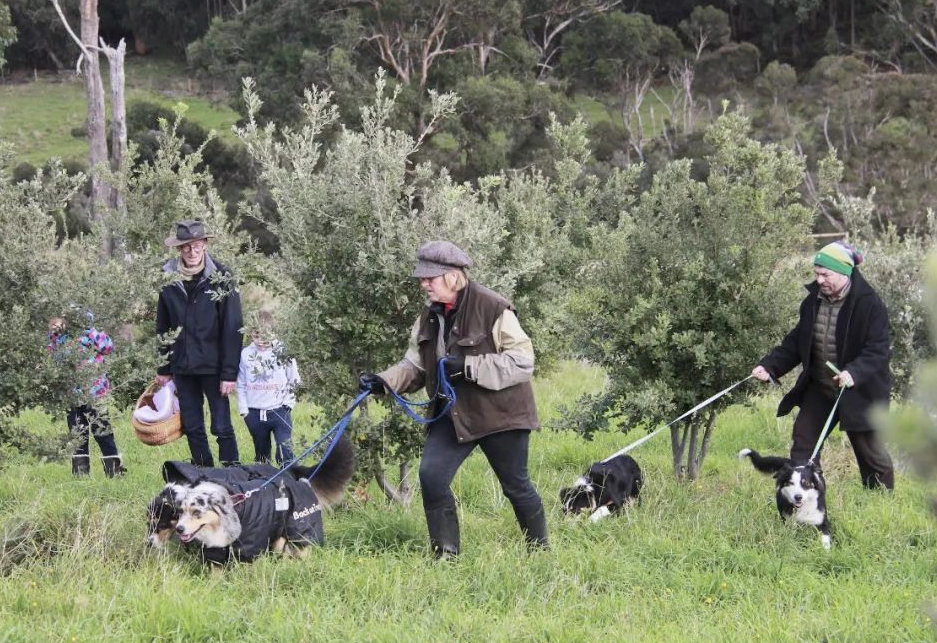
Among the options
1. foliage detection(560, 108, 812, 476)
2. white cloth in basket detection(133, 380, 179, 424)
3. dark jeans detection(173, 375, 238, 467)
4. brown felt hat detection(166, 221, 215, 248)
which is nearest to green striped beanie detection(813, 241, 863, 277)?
foliage detection(560, 108, 812, 476)

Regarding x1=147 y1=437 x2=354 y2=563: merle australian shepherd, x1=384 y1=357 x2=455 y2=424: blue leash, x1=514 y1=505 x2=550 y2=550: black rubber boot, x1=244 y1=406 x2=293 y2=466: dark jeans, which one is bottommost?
x1=244 y1=406 x2=293 y2=466: dark jeans

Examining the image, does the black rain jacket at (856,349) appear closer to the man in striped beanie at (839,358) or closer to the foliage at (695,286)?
the man in striped beanie at (839,358)

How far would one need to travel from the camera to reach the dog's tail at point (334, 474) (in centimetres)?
681

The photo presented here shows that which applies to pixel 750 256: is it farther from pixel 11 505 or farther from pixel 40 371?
pixel 11 505

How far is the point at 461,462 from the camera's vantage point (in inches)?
245

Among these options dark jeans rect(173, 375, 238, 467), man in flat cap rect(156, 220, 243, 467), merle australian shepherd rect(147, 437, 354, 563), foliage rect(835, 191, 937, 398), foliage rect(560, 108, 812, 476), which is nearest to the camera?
merle australian shepherd rect(147, 437, 354, 563)

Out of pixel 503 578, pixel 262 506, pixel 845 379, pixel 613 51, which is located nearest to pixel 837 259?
pixel 845 379

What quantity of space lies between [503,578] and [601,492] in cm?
160

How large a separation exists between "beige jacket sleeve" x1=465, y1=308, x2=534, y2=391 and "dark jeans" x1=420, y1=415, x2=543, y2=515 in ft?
1.23

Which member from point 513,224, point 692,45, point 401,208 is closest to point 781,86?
point 692,45

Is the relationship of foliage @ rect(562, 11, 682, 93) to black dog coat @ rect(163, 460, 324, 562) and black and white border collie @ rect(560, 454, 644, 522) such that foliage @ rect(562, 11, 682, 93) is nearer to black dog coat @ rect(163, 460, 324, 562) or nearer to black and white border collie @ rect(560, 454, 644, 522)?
black and white border collie @ rect(560, 454, 644, 522)

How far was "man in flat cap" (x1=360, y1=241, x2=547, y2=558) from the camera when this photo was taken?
6004 mm

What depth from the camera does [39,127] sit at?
50656 millimetres

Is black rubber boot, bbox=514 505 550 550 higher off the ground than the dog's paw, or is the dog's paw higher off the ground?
black rubber boot, bbox=514 505 550 550
